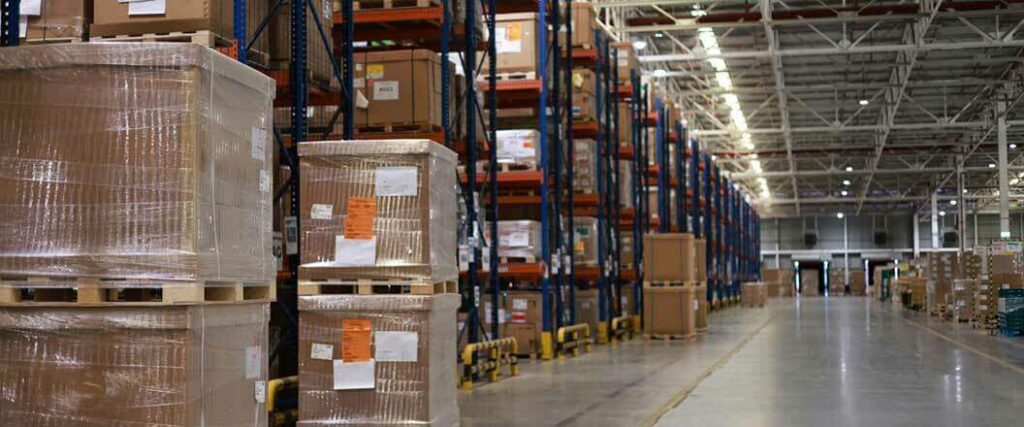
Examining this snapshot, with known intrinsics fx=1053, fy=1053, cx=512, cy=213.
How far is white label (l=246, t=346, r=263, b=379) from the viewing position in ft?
14.4

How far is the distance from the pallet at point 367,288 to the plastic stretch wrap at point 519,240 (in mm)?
5681

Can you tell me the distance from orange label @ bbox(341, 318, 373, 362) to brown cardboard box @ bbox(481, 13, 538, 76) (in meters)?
6.31

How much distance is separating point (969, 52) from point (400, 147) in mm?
21544

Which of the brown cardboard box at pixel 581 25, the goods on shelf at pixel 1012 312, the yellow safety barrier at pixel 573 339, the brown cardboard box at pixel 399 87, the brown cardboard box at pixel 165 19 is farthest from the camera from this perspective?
the goods on shelf at pixel 1012 312

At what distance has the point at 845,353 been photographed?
43.1ft

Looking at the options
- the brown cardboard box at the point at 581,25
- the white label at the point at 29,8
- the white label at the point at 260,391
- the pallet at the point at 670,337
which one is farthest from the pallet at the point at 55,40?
the pallet at the point at 670,337

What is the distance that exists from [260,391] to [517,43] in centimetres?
785

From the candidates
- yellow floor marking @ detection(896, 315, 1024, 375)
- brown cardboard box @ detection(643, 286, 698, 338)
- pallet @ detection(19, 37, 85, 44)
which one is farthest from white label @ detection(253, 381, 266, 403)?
brown cardboard box @ detection(643, 286, 698, 338)

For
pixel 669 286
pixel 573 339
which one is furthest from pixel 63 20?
pixel 669 286

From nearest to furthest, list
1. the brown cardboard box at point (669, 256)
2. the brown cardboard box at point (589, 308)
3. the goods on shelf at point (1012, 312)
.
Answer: the brown cardboard box at point (589, 308) < the brown cardboard box at point (669, 256) < the goods on shelf at point (1012, 312)

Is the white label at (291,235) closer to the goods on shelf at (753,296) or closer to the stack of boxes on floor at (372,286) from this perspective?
the stack of boxes on floor at (372,286)

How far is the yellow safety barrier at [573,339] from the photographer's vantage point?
12492 millimetres

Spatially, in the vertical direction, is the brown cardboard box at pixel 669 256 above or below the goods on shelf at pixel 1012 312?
above

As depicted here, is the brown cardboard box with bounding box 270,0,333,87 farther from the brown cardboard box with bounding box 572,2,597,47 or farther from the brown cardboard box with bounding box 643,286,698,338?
the brown cardboard box with bounding box 643,286,698,338
